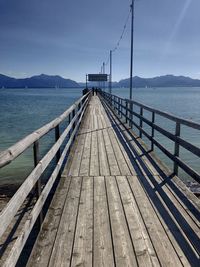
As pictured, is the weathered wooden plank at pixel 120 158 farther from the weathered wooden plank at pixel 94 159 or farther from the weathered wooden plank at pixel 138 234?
the weathered wooden plank at pixel 138 234

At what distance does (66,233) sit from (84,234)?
0.72ft

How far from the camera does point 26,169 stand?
1021 cm

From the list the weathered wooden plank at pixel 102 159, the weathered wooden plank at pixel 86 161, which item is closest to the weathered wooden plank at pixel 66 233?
the weathered wooden plank at pixel 86 161

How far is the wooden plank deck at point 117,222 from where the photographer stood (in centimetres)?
264

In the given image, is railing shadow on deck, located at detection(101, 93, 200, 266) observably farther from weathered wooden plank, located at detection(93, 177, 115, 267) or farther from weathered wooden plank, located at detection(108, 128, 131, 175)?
weathered wooden plank, located at detection(93, 177, 115, 267)

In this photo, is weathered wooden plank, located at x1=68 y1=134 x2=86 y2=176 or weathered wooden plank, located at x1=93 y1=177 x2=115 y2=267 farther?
weathered wooden plank, located at x1=68 y1=134 x2=86 y2=176

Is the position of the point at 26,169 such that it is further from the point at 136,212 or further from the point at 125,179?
the point at 136,212

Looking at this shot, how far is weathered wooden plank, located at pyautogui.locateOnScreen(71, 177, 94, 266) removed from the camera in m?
2.60

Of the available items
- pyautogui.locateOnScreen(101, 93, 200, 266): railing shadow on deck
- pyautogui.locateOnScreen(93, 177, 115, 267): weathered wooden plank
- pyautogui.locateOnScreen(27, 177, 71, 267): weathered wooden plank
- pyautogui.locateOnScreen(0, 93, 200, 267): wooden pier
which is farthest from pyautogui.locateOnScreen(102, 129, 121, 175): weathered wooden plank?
pyautogui.locateOnScreen(27, 177, 71, 267): weathered wooden plank

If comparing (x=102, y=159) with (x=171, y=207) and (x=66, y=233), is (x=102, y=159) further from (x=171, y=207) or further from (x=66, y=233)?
(x=66, y=233)

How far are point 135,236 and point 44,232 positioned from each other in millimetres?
1102

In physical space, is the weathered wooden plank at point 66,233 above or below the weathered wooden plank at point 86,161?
above

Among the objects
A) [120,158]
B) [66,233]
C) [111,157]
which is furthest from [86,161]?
[66,233]

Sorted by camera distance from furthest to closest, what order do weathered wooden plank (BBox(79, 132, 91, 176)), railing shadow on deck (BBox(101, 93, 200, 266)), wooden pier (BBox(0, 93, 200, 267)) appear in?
weathered wooden plank (BBox(79, 132, 91, 176))
railing shadow on deck (BBox(101, 93, 200, 266))
wooden pier (BBox(0, 93, 200, 267))
